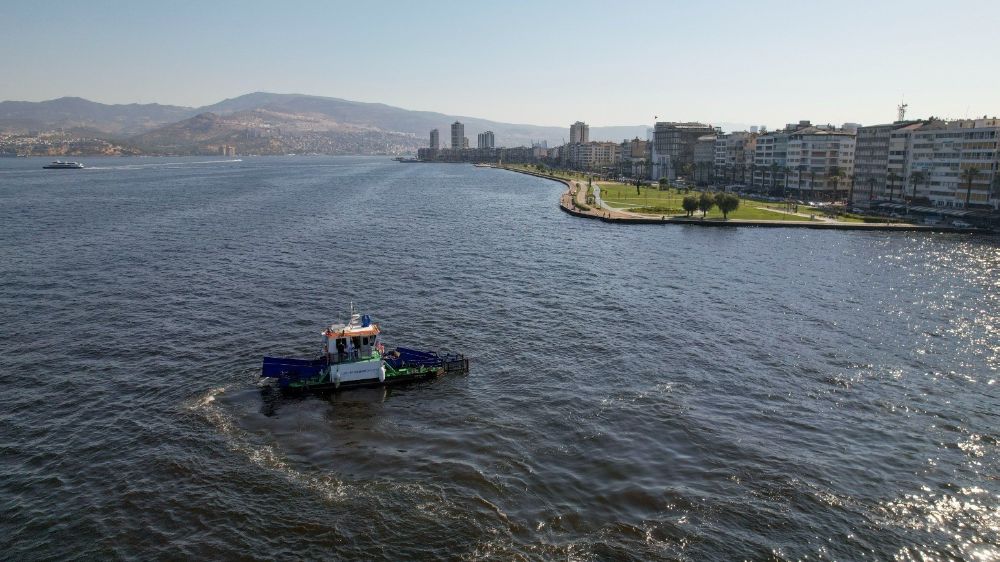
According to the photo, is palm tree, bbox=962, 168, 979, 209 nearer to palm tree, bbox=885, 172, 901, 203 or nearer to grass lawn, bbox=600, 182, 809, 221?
palm tree, bbox=885, 172, 901, 203

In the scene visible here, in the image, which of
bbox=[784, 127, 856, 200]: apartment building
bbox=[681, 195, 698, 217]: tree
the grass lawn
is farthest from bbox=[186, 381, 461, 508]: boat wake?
bbox=[784, 127, 856, 200]: apartment building

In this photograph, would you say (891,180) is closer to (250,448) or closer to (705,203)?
(705,203)

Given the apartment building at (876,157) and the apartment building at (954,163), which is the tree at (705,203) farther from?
the apartment building at (876,157)

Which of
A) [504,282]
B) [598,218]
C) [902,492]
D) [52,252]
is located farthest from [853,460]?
[598,218]

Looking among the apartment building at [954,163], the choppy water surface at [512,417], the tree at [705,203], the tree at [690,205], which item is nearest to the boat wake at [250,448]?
the choppy water surface at [512,417]

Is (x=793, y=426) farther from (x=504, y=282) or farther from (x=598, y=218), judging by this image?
(x=598, y=218)

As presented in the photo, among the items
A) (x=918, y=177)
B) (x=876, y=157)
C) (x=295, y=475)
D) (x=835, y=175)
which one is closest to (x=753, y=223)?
(x=918, y=177)
